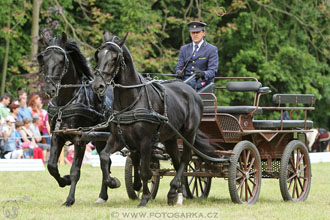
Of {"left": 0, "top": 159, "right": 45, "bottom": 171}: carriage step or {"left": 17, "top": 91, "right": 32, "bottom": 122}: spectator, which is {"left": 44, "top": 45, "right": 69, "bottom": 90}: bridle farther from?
{"left": 17, "top": 91, "right": 32, "bottom": 122}: spectator

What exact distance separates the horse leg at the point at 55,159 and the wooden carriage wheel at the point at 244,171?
6.76ft

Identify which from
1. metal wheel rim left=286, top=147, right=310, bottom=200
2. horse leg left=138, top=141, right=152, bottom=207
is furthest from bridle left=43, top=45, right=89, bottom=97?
metal wheel rim left=286, top=147, right=310, bottom=200

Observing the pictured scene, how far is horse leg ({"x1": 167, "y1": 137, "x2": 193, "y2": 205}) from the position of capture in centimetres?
885

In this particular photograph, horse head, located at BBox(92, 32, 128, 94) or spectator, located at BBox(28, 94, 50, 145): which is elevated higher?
horse head, located at BBox(92, 32, 128, 94)

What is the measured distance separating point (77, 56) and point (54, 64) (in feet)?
1.77

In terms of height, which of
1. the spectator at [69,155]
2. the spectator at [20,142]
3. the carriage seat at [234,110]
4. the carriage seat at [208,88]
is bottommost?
the spectator at [69,155]

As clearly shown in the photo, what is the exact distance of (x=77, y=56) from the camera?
9141mm

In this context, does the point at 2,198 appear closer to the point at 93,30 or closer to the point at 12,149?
the point at 12,149

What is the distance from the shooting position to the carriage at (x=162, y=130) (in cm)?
825

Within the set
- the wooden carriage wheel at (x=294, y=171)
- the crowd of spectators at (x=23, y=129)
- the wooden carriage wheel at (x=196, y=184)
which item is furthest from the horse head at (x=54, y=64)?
the crowd of spectators at (x=23, y=129)

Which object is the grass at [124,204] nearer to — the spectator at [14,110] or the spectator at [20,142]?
the spectator at [20,142]

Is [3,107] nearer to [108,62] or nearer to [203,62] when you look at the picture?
[203,62]

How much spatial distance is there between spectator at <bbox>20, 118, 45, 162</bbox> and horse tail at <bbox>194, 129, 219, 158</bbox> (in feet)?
19.4

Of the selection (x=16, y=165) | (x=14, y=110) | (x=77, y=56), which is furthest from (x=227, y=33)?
(x=77, y=56)
